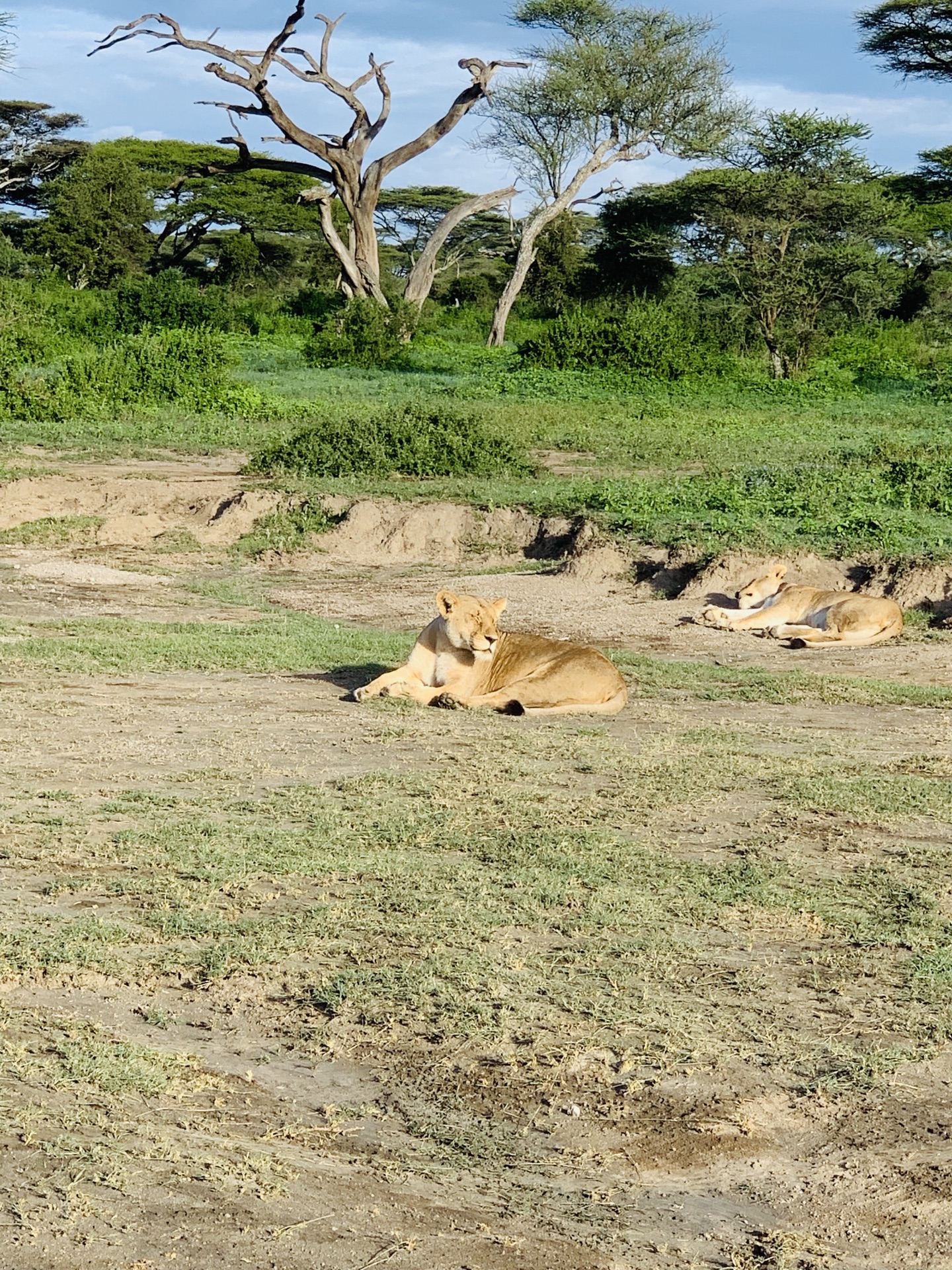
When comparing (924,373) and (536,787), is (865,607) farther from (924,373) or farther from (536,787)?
(924,373)

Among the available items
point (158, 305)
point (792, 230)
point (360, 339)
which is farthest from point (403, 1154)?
point (792, 230)

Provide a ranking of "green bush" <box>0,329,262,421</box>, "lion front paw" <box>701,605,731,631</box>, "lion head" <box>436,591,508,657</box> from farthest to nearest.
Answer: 1. "green bush" <box>0,329,262,421</box>
2. "lion front paw" <box>701,605,731,631</box>
3. "lion head" <box>436,591,508,657</box>

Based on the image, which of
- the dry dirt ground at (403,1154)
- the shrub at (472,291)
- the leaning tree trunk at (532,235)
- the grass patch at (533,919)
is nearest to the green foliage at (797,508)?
the grass patch at (533,919)

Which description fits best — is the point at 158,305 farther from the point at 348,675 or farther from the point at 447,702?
the point at 447,702

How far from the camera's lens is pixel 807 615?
896cm

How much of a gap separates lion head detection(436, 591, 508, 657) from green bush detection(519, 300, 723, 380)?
48.7 feet

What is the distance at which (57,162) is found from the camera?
134 ft

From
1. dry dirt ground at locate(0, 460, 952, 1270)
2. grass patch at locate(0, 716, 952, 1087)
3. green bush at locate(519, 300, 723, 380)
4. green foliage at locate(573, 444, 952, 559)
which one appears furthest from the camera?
green bush at locate(519, 300, 723, 380)

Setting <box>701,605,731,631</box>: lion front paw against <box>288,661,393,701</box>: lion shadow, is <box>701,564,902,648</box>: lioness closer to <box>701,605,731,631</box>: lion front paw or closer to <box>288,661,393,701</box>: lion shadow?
<box>701,605,731,631</box>: lion front paw

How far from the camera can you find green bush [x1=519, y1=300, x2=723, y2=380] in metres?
21.6

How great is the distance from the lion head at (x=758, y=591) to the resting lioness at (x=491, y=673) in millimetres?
2495

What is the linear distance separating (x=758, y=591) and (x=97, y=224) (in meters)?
27.9

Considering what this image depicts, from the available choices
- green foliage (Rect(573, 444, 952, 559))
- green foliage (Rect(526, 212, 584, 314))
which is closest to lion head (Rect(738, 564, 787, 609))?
green foliage (Rect(573, 444, 952, 559))

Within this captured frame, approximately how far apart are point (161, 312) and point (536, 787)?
58.3 feet
